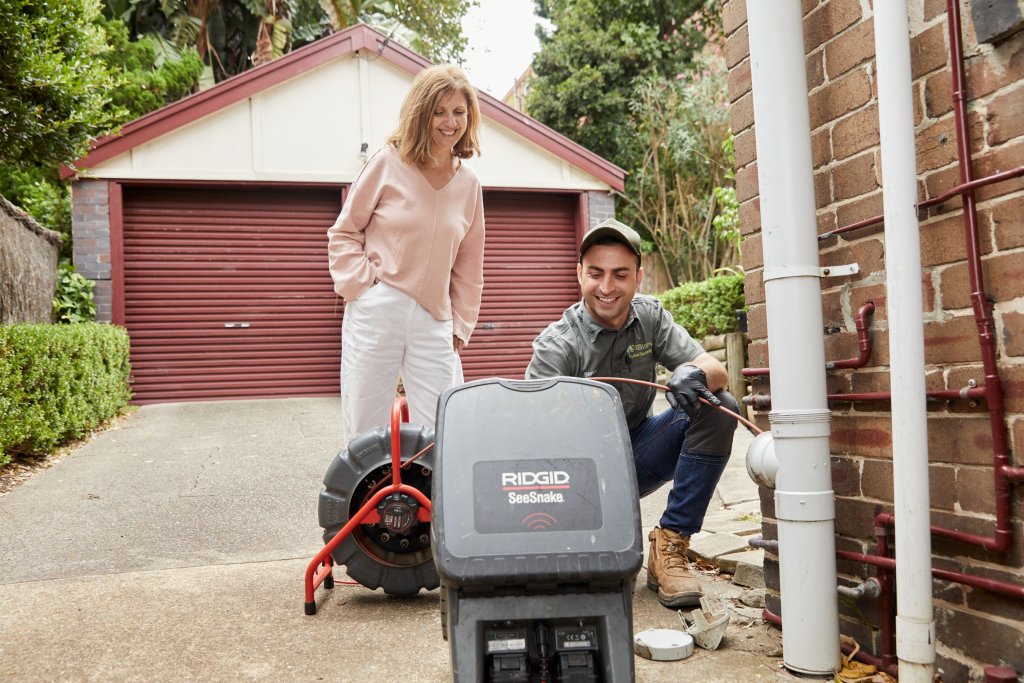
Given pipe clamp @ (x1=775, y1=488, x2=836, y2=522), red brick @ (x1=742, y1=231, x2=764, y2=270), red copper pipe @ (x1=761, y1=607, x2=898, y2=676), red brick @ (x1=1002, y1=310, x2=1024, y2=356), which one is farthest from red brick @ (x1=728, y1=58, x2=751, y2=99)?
red copper pipe @ (x1=761, y1=607, x2=898, y2=676)

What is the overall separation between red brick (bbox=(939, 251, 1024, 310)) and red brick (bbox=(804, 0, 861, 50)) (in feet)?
2.24

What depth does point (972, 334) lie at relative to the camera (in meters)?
1.76

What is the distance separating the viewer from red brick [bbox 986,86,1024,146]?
1639mm

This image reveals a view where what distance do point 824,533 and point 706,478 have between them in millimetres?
757

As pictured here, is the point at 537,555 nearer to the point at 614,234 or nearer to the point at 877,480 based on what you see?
the point at 877,480

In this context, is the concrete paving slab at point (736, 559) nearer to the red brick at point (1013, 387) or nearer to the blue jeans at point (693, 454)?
the blue jeans at point (693, 454)

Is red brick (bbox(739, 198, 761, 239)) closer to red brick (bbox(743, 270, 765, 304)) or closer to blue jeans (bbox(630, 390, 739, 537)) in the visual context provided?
red brick (bbox(743, 270, 765, 304))

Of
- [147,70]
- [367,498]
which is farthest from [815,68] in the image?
[147,70]

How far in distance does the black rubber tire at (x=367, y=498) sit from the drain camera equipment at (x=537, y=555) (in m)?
0.90

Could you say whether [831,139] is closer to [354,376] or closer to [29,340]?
[354,376]

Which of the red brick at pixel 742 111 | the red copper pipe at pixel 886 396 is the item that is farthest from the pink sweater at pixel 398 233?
the red copper pipe at pixel 886 396

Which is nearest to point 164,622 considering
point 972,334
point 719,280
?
point 972,334

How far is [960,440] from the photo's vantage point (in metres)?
1.79

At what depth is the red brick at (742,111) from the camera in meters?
2.40
